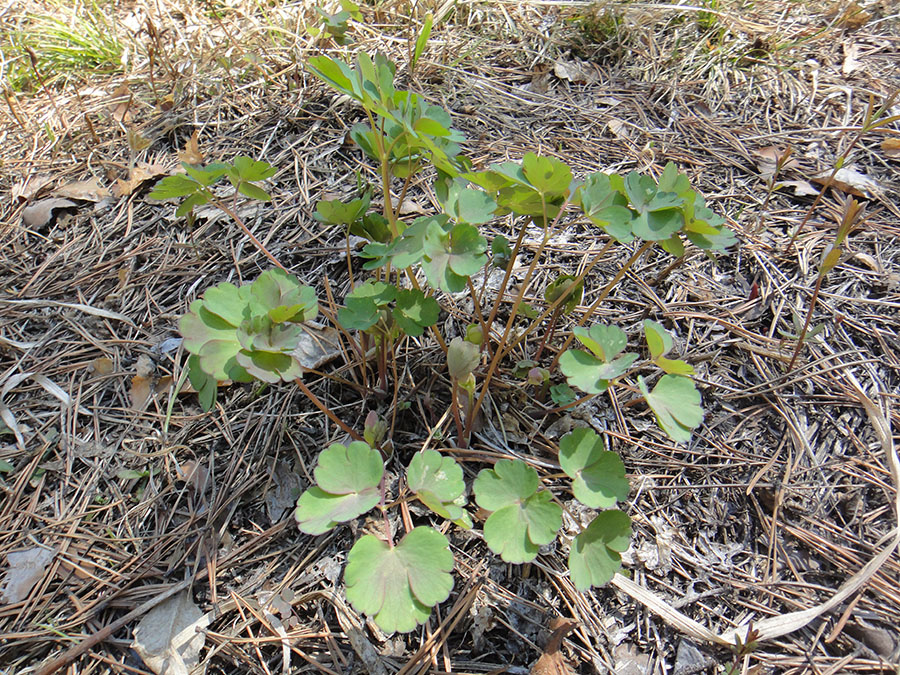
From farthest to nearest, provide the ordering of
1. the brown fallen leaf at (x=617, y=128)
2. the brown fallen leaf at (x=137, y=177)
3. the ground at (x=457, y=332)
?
the brown fallen leaf at (x=617, y=128) < the brown fallen leaf at (x=137, y=177) < the ground at (x=457, y=332)

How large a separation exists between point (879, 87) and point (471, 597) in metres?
2.82

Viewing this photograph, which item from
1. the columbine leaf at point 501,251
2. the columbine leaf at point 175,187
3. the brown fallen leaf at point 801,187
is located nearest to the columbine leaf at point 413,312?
the columbine leaf at point 501,251

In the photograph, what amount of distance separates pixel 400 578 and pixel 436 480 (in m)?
0.20

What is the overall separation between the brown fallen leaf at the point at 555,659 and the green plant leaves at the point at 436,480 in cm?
36

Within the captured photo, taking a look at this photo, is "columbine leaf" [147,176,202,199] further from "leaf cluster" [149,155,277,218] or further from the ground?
the ground

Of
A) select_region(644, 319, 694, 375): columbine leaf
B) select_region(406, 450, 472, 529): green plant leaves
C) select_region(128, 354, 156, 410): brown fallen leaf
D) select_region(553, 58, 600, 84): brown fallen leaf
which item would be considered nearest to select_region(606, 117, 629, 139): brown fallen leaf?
select_region(553, 58, 600, 84): brown fallen leaf

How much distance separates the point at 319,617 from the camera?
4.46 ft

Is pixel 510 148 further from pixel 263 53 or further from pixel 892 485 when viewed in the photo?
pixel 892 485

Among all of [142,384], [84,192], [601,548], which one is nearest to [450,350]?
[601,548]

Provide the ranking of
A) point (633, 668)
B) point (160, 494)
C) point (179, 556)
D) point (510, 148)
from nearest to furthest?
point (633, 668)
point (179, 556)
point (160, 494)
point (510, 148)

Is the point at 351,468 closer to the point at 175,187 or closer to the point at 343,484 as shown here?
the point at 343,484

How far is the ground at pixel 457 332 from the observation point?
4.45ft

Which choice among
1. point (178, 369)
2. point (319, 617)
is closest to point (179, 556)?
point (319, 617)

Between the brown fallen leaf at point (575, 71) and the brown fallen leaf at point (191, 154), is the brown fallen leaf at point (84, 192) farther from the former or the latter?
the brown fallen leaf at point (575, 71)
